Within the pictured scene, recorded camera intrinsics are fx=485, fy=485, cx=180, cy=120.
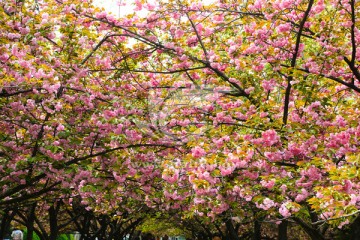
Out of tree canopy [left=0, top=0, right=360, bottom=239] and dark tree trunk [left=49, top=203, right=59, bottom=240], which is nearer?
tree canopy [left=0, top=0, right=360, bottom=239]

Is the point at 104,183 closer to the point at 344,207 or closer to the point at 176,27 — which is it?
the point at 176,27

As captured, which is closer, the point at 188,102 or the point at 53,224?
the point at 188,102

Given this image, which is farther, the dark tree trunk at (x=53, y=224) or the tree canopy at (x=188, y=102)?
the dark tree trunk at (x=53, y=224)

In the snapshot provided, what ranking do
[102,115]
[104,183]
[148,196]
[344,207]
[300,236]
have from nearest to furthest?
[344,207]
[102,115]
[104,183]
[148,196]
[300,236]

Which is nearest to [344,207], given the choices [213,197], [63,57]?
[213,197]

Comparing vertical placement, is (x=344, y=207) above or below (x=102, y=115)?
below

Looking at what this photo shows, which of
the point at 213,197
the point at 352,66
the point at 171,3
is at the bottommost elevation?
the point at 213,197

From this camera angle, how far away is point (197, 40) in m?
10.6

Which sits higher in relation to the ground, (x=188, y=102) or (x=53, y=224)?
(x=188, y=102)

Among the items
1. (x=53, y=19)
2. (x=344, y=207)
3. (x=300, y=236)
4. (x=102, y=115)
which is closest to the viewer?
(x=344, y=207)

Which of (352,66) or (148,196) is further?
(148,196)

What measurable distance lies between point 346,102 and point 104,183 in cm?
559

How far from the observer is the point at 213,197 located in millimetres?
9609

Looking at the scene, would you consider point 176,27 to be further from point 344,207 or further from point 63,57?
point 344,207
